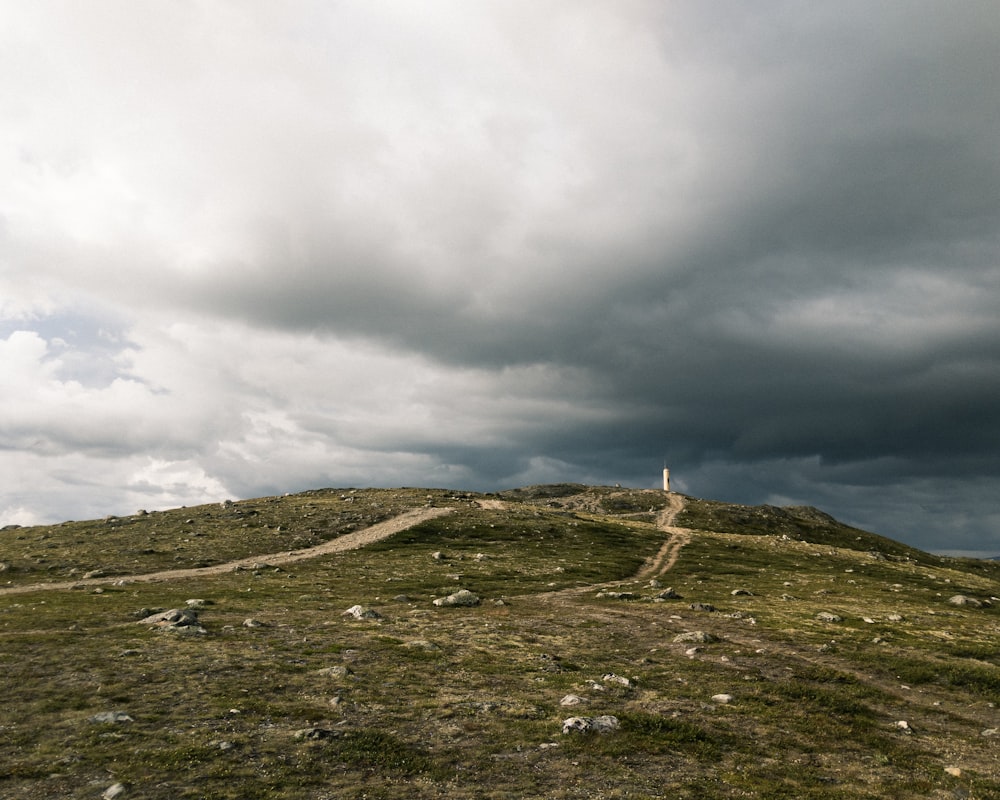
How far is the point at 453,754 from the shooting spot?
18500 millimetres

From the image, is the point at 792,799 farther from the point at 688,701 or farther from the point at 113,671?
the point at 113,671

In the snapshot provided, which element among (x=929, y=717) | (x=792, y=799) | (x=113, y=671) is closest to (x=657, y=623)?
(x=929, y=717)

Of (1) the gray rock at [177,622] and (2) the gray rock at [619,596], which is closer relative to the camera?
(1) the gray rock at [177,622]

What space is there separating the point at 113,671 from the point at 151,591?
92.8ft

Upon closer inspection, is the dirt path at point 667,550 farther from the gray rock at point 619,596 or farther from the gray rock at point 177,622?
the gray rock at point 177,622

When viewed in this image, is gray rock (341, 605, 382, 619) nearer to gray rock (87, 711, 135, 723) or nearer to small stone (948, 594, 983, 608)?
gray rock (87, 711, 135, 723)

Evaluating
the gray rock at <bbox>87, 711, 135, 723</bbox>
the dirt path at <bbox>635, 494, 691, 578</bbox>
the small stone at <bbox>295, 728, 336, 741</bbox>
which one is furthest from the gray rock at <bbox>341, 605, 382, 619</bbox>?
the dirt path at <bbox>635, 494, 691, 578</bbox>

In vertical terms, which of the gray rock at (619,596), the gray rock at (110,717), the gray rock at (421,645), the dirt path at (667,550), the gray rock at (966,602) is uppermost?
the dirt path at (667,550)

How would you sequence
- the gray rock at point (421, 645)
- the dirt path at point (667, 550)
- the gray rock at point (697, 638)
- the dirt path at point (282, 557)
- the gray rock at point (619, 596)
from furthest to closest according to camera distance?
the dirt path at point (667, 550) < the dirt path at point (282, 557) < the gray rock at point (619, 596) < the gray rock at point (697, 638) < the gray rock at point (421, 645)

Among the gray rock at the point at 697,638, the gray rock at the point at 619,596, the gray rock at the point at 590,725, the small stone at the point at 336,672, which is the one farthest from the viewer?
the gray rock at the point at 619,596

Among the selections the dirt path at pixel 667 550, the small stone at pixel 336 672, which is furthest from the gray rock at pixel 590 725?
the dirt path at pixel 667 550

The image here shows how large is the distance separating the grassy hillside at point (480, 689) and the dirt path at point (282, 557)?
1306mm

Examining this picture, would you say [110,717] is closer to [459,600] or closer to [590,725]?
[590,725]

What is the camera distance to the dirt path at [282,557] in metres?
54.9
